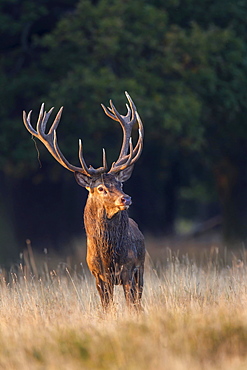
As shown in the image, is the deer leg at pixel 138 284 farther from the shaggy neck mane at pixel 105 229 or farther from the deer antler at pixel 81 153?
the deer antler at pixel 81 153

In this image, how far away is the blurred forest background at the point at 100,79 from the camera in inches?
662

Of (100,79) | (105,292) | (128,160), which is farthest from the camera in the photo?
(100,79)

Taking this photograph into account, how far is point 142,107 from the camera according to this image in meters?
16.3

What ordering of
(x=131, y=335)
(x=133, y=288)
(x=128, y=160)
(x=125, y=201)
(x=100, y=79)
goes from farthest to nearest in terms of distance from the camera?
1. (x=100, y=79)
2. (x=128, y=160)
3. (x=133, y=288)
4. (x=125, y=201)
5. (x=131, y=335)

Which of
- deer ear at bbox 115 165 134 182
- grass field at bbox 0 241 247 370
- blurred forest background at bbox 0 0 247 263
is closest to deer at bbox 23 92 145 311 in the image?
deer ear at bbox 115 165 134 182

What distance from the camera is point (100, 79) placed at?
1634 cm

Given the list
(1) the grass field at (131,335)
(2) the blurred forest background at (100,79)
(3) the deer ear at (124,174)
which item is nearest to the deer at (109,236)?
(3) the deer ear at (124,174)

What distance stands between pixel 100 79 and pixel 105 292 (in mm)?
7881

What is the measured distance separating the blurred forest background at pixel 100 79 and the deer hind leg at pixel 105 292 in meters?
7.46

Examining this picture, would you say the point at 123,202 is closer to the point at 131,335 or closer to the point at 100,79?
Answer: the point at 131,335

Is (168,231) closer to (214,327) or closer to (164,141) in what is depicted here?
(164,141)

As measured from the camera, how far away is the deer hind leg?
8.91 m

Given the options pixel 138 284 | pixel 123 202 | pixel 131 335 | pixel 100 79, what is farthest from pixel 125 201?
pixel 100 79

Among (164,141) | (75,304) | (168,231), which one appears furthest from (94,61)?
(168,231)
